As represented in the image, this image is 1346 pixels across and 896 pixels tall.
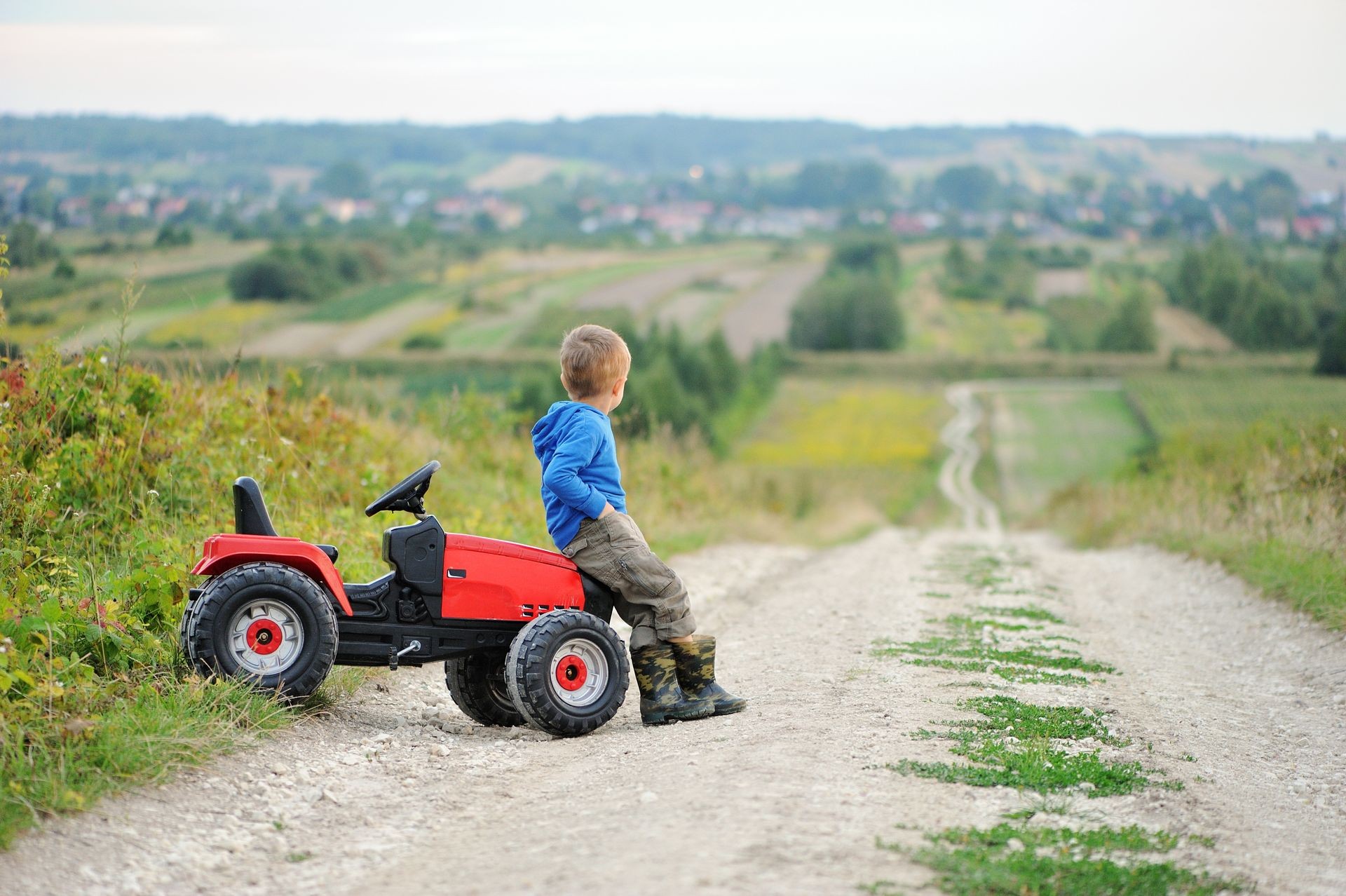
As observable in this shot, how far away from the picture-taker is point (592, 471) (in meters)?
6.12

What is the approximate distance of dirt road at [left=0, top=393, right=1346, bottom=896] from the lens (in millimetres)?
3932

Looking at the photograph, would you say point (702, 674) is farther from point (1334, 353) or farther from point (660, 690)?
point (1334, 353)

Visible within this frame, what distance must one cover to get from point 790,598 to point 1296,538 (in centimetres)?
552

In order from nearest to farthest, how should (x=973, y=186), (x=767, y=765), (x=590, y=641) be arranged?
(x=767, y=765)
(x=590, y=641)
(x=973, y=186)

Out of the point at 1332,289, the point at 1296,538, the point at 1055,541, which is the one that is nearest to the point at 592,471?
the point at 1296,538

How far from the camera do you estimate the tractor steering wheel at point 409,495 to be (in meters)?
5.93

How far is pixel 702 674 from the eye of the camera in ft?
20.7

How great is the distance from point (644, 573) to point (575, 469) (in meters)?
0.70

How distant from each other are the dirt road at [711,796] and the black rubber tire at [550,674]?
13 cm

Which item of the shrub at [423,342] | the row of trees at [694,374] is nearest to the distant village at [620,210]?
the shrub at [423,342]

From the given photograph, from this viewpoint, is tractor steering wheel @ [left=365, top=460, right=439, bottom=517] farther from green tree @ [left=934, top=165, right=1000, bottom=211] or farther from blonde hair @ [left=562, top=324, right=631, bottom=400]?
green tree @ [left=934, top=165, right=1000, bottom=211]

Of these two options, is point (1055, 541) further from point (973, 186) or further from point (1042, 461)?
point (973, 186)

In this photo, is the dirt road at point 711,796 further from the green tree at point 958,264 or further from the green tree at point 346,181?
the green tree at point 958,264

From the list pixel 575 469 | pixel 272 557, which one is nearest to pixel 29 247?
pixel 272 557
